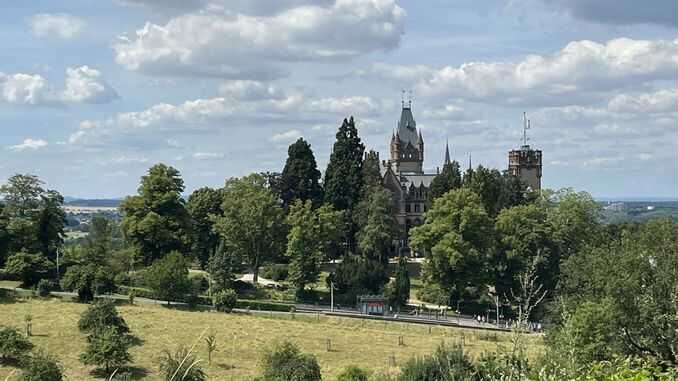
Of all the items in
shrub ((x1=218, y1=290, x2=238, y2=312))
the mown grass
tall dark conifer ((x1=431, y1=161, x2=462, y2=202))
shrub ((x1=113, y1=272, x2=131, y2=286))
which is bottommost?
the mown grass

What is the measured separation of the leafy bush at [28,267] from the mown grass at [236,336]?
14.9ft

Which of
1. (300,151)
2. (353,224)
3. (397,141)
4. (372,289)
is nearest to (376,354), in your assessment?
(372,289)

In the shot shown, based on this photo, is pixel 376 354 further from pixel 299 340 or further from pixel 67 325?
pixel 67 325

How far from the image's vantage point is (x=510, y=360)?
26.0 feet

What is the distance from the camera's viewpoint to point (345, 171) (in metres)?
73.1

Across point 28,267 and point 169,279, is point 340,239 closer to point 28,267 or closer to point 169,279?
point 169,279

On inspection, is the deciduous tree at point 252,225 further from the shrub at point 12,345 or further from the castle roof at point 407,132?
→ the castle roof at point 407,132

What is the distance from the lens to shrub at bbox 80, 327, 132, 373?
112ft

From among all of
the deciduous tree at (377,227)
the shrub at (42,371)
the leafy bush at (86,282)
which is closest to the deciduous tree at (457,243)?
the deciduous tree at (377,227)

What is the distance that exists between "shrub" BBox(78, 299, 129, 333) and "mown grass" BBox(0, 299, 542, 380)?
0.74 m

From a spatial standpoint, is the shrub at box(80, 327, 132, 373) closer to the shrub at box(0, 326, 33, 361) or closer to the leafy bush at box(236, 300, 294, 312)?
the shrub at box(0, 326, 33, 361)

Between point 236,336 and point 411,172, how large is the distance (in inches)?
2752

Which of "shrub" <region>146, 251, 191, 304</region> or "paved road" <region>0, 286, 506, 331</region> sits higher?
"shrub" <region>146, 251, 191, 304</region>

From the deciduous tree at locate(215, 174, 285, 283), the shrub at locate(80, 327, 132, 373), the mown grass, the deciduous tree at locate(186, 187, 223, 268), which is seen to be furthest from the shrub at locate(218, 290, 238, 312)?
the deciduous tree at locate(186, 187, 223, 268)
